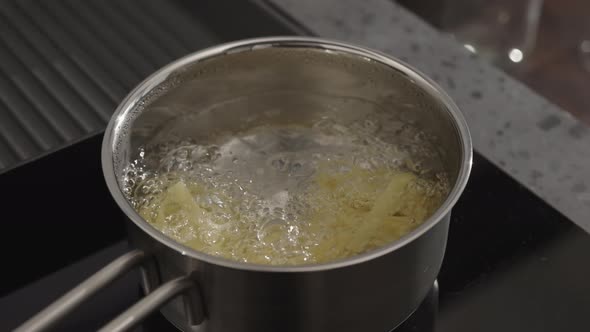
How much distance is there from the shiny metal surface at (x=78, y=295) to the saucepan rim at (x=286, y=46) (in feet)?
0.09

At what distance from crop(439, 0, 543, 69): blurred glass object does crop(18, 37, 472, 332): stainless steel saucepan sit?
787 mm

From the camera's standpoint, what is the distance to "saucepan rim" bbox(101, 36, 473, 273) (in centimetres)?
43

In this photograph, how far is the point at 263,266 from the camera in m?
0.43

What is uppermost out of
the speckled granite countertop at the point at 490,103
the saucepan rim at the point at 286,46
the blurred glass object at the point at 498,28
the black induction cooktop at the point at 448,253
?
the saucepan rim at the point at 286,46

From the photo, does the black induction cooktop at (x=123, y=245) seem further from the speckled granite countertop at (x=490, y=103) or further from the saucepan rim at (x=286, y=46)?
the saucepan rim at (x=286, y=46)

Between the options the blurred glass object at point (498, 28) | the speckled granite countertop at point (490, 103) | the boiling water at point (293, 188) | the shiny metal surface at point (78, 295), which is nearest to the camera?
the shiny metal surface at point (78, 295)

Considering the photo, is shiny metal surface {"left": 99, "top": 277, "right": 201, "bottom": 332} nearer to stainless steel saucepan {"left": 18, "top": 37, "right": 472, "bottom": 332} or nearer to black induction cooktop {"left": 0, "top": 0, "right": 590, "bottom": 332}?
stainless steel saucepan {"left": 18, "top": 37, "right": 472, "bottom": 332}

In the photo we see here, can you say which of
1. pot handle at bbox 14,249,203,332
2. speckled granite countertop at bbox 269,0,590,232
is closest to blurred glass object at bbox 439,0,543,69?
speckled granite countertop at bbox 269,0,590,232

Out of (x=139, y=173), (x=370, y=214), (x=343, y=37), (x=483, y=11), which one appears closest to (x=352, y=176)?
(x=370, y=214)

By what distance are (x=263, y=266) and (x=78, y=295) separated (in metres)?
0.11

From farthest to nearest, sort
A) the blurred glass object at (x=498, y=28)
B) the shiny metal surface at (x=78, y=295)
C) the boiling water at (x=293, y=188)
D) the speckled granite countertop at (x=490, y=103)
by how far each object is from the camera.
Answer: the blurred glass object at (x=498, y=28) → the speckled granite countertop at (x=490, y=103) → the boiling water at (x=293, y=188) → the shiny metal surface at (x=78, y=295)

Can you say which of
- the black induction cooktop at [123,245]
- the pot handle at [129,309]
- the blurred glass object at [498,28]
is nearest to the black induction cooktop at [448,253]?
the black induction cooktop at [123,245]

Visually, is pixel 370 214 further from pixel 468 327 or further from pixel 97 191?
pixel 97 191

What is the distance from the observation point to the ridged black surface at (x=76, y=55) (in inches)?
28.1
